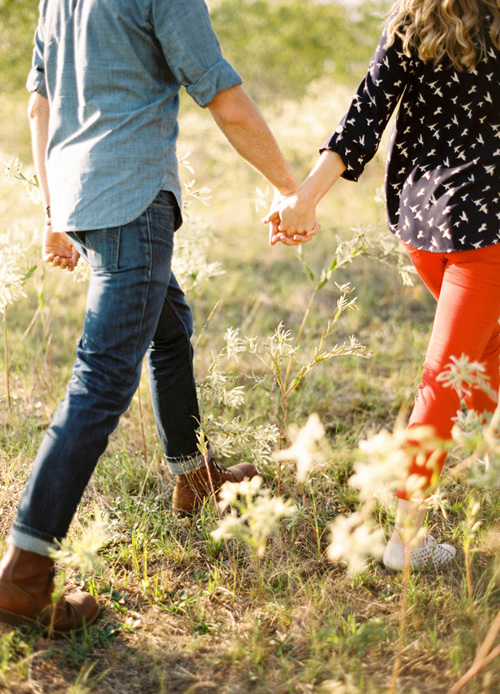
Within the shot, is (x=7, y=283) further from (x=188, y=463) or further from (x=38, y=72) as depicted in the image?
(x=188, y=463)

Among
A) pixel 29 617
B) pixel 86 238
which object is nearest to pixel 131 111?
pixel 86 238

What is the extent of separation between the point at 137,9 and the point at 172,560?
1.63m

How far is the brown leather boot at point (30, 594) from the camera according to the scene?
1.51m

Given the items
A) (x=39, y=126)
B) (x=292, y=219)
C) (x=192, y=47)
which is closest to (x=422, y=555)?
(x=292, y=219)

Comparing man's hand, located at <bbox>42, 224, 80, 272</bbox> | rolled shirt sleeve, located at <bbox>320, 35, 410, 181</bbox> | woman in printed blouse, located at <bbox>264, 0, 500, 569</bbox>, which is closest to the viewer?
woman in printed blouse, located at <bbox>264, 0, 500, 569</bbox>

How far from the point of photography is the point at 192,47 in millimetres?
1500

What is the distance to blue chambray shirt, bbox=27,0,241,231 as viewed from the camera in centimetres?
150

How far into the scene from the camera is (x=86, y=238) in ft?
5.34

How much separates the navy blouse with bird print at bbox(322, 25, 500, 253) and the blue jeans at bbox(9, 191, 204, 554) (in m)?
0.67

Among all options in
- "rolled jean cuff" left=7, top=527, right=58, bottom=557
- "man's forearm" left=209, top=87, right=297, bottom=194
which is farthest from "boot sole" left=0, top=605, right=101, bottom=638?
"man's forearm" left=209, top=87, right=297, bottom=194

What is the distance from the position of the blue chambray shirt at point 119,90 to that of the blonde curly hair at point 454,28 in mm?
512

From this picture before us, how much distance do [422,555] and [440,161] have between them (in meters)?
1.21

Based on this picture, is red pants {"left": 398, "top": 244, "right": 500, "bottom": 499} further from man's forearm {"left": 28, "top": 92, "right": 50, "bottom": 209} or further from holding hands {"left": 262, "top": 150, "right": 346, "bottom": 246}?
man's forearm {"left": 28, "top": 92, "right": 50, "bottom": 209}

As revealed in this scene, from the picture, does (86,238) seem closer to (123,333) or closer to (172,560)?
(123,333)
